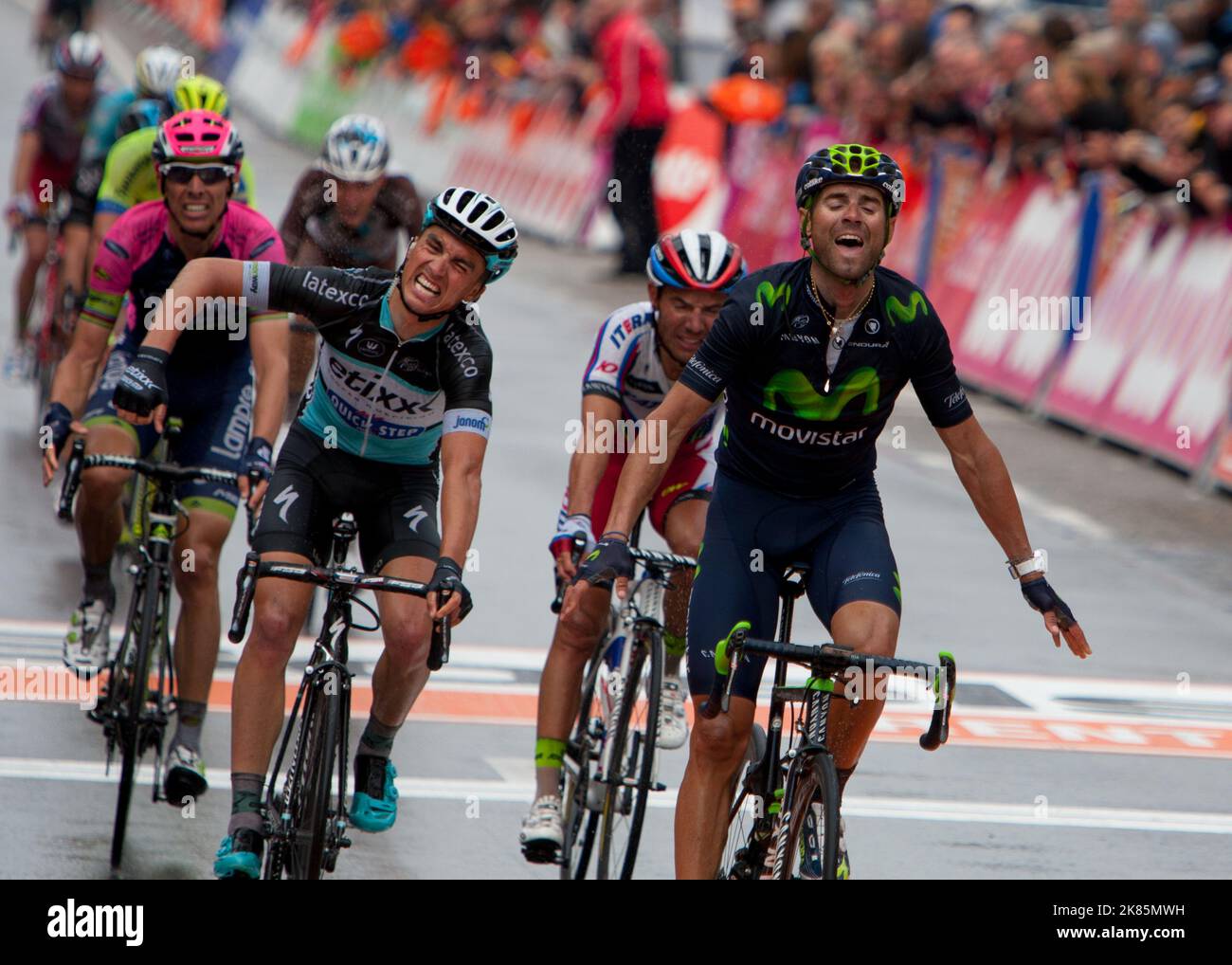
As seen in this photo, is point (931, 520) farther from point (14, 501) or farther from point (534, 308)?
point (534, 308)

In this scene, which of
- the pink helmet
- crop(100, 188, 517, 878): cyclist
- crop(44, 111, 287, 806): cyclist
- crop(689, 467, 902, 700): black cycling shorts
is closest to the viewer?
crop(689, 467, 902, 700): black cycling shorts

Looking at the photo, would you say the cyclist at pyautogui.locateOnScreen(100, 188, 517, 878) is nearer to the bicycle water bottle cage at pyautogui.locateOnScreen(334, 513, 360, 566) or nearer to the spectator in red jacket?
the bicycle water bottle cage at pyautogui.locateOnScreen(334, 513, 360, 566)

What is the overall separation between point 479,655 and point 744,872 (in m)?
4.36

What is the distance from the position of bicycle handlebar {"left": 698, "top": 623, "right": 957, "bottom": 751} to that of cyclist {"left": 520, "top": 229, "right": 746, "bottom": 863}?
46.6 inches

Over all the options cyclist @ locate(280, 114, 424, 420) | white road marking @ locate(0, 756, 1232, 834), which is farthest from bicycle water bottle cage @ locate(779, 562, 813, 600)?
cyclist @ locate(280, 114, 424, 420)

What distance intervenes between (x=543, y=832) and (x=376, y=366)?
164 centimetres

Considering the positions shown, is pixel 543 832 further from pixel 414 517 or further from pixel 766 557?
pixel 766 557

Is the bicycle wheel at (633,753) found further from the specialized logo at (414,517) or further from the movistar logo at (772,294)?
the movistar logo at (772,294)

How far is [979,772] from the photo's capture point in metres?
9.25

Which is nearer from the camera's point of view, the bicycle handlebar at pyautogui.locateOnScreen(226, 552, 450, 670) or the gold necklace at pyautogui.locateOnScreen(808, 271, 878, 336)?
the bicycle handlebar at pyautogui.locateOnScreen(226, 552, 450, 670)

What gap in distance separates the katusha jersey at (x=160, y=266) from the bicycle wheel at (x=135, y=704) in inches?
40.1
